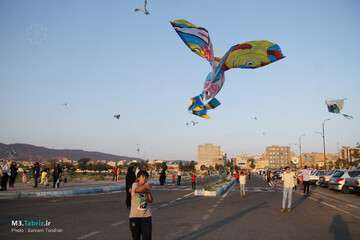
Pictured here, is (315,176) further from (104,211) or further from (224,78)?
(104,211)

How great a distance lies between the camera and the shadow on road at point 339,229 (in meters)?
10.6

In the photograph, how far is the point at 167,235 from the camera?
422 inches

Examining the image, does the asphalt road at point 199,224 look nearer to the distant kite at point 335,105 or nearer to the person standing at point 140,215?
the person standing at point 140,215

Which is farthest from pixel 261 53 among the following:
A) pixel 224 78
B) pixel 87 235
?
pixel 87 235

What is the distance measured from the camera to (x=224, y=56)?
21.7 metres

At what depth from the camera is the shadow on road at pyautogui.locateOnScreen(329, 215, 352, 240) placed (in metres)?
10.6

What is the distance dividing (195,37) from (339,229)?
12295mm

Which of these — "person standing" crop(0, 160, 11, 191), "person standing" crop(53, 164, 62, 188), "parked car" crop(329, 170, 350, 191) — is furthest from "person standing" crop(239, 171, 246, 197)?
"person standing" crop(0, 160, 11, 191)

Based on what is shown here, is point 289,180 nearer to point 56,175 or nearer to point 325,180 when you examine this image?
point 56,175

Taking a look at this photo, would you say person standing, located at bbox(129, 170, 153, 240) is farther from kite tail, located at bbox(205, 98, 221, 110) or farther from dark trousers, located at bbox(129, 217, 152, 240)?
kite tail, located at bbox(205, 98, 221, 110)

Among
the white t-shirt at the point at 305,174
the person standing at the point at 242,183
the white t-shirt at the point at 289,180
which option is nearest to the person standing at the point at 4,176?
the person standing at the point at 242,183

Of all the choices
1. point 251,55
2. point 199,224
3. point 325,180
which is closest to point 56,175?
point 251,55

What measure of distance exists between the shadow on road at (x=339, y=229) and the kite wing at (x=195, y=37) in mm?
10614

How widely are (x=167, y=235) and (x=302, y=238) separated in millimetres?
3180
